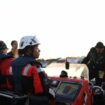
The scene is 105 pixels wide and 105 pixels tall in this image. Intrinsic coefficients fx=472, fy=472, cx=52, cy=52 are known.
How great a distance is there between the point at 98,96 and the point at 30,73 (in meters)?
2.99

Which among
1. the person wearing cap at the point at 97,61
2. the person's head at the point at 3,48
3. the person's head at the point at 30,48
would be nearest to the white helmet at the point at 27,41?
the person's head at the point at 30,48

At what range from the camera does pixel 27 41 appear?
679cm

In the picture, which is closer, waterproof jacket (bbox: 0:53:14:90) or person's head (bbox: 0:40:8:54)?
waterproof jacket (bbox: 0:53:14:90)

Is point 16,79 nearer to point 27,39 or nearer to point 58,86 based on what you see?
point 27,39

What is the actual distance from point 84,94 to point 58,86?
528mm

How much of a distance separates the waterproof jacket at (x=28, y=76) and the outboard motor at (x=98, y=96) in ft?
9.13

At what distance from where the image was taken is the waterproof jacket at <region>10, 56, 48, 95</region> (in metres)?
6.43

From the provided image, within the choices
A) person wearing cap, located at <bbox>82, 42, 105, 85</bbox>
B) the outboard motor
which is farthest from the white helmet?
person wearing cap, located at <bbox>82, 42, 105, 85</bbox>

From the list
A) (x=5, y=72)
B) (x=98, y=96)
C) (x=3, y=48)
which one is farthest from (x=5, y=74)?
(x=98, y=96)

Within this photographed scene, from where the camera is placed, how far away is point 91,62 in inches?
456

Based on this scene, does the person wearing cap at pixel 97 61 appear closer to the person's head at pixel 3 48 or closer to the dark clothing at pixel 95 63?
the dark clothing at pixel 95 63

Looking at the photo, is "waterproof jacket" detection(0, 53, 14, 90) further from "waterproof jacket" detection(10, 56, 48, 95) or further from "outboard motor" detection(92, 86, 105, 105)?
"outboard motor" detection(92, 86, 105, 105)

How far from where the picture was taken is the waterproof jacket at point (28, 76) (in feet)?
21.1

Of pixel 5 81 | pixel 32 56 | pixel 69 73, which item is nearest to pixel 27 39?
pixel 32 56
